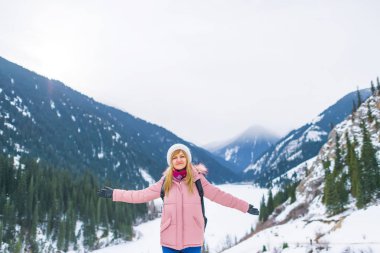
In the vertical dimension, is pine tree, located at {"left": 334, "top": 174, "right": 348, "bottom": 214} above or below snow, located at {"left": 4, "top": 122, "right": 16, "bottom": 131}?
below

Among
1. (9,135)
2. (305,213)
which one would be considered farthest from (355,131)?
(9,135)

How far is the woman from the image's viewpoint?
18.5 ft

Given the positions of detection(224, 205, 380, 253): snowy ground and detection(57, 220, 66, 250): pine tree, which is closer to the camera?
detection(224, 205, 380, 253): snowy ground

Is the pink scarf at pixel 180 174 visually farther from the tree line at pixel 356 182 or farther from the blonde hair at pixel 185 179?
the tree line at pixel 356 182

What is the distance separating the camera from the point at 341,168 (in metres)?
60.1

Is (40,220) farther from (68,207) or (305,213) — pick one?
(305,213)

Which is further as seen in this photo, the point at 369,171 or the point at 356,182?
the point at 369,171

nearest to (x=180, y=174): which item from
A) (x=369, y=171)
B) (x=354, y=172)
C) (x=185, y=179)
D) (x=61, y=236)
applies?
→ (x=185, y=179)

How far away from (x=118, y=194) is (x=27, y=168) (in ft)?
332

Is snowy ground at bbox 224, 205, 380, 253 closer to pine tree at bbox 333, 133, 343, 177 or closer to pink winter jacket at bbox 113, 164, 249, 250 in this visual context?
pink winter jacket at bbox 113, 164, 249, 250

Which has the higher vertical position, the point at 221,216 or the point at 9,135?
the point at 9,135

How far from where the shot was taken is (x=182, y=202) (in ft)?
18.8

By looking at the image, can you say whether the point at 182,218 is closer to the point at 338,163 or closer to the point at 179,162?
the point at 179,162

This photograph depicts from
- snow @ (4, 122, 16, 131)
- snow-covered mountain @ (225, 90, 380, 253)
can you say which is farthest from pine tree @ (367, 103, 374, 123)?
snow @ (4, 122, 16, 131)
